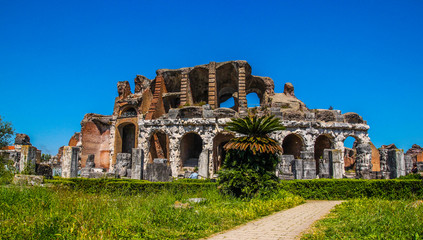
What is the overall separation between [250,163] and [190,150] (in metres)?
17.4

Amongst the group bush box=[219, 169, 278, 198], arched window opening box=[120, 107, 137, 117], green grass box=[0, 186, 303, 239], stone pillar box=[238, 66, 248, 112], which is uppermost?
stone pillar box=[238, 66, 248, 112]

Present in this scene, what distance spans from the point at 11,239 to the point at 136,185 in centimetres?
909

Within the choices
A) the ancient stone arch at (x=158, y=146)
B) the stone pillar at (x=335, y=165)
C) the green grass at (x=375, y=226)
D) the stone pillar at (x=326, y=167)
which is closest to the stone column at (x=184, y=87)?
the ancient stone arch at (x=158, y=146)

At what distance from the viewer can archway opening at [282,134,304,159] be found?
2692 cm

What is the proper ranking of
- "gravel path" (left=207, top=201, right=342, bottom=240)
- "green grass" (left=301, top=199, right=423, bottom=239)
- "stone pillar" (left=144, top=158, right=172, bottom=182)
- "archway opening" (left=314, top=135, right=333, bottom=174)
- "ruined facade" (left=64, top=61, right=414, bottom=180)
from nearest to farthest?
"green grass" (left=301, top=199, right=423, bottom=239) → "gravel path" (left=207, top=201, right=342, bottom=240) → "stone pillar" (left=144, top=158, right=172, bottom=182) → "ruined facade" (left=64, top=61, right=414, bottom=180) → "archway opening" (left=314, top=135, right=333, bottom=174)

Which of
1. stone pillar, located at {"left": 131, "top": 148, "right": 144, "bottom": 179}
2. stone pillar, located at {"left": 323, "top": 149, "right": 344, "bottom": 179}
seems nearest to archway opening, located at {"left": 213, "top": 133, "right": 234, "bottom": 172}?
stone pillar, located at {"left": 131, "top": 148, "right": 144, "bottom": 179}

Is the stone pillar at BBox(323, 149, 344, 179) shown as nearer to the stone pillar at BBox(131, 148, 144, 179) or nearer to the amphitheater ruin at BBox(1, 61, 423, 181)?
Answer: the amphitheater ruin at BBox(1, 61, 423, 181)

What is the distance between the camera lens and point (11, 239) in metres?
5.61

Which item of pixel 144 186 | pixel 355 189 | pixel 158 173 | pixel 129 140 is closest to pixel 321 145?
pixel 355 189

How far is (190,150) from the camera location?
29.8m

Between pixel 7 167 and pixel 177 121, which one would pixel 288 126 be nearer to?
pixel 177 121

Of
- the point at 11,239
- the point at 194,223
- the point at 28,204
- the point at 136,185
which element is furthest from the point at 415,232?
the point at 136,185

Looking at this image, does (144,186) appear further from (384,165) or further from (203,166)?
(384,165)

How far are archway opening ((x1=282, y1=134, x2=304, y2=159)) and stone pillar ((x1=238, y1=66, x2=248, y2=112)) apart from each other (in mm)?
4667
